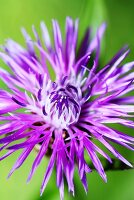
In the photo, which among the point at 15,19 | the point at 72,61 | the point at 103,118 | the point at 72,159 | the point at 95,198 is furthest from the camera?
the point at 15,19

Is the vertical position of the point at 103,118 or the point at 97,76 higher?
the point at 97,76

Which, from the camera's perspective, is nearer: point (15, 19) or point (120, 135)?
point (120, 135)

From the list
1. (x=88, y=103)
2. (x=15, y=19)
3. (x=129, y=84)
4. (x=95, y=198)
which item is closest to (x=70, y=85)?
(x=88, y=103)

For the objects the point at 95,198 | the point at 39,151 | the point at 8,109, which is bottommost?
the point at 95,198

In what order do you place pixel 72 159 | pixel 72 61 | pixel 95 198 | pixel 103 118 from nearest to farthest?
pixel 72 159, pixel 103 118, pixel 72 61, pixel 95 198

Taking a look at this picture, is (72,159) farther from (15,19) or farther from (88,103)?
(15,19)
